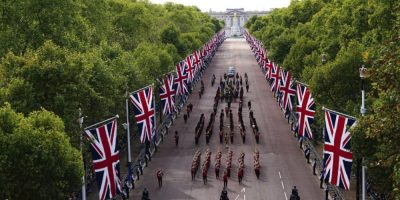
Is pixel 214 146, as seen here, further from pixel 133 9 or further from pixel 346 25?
pixel 133 9

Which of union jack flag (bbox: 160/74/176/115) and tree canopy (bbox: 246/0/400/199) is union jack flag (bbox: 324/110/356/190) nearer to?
tree canopy (bbox: 246/0/400/199)

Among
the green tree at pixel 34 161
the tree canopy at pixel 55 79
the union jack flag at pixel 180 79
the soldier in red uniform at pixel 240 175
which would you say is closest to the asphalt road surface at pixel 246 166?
the soldier in red uniform at pixel 240 175

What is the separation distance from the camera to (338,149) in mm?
25031

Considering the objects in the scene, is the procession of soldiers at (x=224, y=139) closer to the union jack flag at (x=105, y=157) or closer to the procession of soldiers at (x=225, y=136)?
the procession of soldiers at (x=225, y=136)

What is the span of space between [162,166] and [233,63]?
272 ft

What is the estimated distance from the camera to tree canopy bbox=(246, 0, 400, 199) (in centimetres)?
1686

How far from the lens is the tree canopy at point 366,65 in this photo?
16859mm

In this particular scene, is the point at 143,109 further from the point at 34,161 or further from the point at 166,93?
the point at 34,161

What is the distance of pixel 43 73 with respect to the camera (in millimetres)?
26250

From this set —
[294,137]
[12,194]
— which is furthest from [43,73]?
[294,137]

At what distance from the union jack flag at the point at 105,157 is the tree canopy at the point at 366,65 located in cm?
1050

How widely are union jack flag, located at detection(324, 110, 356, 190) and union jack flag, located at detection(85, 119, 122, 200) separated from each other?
31.8ft

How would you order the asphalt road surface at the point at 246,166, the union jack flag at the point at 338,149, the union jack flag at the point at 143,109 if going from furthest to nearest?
the asphalt road surface at the point at 246,166 → the union jack flag at the point at 143,109 → the union jack flag at the point at 338,149

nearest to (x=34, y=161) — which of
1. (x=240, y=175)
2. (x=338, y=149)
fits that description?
(x=338, y=149)
